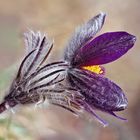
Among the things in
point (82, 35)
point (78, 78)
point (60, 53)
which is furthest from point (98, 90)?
point (60, 53)

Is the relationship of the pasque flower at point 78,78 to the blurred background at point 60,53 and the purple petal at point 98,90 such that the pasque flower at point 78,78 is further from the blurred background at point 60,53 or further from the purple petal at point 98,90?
the blurred background at point 60,53

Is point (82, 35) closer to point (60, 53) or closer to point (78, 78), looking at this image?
point (78, 78)

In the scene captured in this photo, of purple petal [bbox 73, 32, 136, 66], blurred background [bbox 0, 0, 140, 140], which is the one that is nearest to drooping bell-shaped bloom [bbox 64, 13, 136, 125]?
purple petal [bbox 73, 32, 136, 66]

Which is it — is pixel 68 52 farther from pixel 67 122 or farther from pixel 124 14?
pixel 124 14

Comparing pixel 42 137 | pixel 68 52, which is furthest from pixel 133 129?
pixel 68 52

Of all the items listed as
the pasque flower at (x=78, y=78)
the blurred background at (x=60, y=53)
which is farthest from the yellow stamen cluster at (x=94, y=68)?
the blurred background at (x=60, y=53)

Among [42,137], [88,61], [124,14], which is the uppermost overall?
[124,14]
